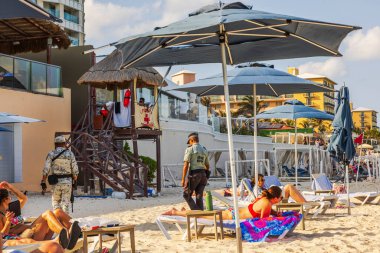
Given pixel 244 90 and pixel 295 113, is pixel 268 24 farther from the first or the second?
pixel 295 113

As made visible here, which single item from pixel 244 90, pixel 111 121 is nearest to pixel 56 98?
pixel 111 121

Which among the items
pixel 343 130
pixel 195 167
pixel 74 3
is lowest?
pixel 195 167

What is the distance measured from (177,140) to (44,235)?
22285 mm

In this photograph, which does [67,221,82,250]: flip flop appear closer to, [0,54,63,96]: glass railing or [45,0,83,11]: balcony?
[0,54,63,96]: glass railing

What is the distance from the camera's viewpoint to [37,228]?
6828mm

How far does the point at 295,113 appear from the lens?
18.1 m

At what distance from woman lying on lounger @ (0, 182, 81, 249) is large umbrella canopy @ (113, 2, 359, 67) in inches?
72.2

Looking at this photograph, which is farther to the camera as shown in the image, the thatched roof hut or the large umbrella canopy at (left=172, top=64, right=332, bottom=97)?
the thatched roof hut

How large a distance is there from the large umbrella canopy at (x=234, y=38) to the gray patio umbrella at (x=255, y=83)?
211 centimetres

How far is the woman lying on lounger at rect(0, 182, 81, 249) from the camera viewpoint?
606cm

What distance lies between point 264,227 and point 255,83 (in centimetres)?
318

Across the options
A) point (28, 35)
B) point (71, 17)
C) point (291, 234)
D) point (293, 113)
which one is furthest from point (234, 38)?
point (71, 17)

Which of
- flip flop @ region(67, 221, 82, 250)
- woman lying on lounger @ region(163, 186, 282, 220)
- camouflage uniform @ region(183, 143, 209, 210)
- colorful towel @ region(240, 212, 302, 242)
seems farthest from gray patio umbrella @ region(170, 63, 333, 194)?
flip flop @ region(67, 221, 82, 250)

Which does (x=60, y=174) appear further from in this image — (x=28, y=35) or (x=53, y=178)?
(x=28, y=35)
